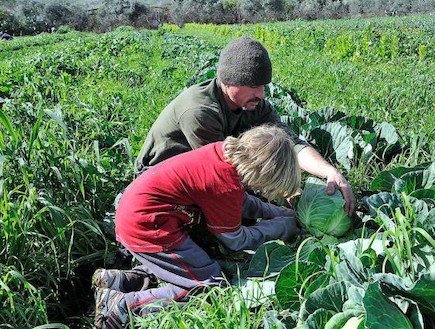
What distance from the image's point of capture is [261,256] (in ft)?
7.41

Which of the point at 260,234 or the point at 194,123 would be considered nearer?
the point at 260,234

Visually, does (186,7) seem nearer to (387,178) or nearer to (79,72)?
(79,72)

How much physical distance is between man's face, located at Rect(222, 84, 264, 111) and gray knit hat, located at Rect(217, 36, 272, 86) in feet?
0.14

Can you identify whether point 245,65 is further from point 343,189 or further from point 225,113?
point 343,189

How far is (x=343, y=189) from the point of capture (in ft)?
8.26

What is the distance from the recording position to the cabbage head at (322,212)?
2.45m

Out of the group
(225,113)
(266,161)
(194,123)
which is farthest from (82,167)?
(266,161)

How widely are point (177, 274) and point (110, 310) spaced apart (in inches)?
14.7

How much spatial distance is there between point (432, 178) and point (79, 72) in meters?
8.16

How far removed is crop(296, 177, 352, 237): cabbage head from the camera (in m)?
2.45

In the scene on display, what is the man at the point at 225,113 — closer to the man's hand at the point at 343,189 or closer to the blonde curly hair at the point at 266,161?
the man's hand at the point at 343,189

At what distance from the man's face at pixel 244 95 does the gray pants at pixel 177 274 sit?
883mm

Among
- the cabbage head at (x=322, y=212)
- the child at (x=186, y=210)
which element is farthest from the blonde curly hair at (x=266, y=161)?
the cabbage head at (x=322, y=212)

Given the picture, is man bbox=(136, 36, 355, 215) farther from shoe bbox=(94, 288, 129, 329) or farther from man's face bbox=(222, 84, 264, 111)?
shoe bbox=(94, 288, 129, 329)
